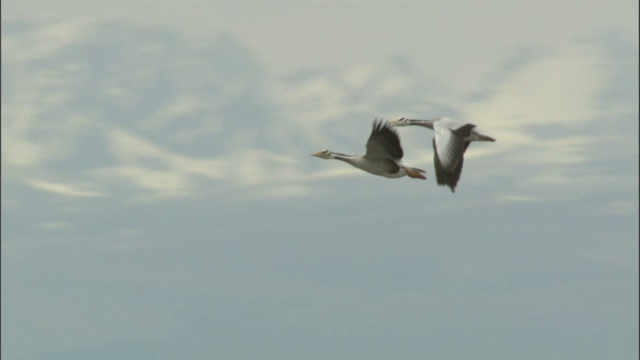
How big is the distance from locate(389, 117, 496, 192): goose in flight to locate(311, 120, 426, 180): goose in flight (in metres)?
1.53

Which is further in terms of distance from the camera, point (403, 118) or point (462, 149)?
point (403, 118)

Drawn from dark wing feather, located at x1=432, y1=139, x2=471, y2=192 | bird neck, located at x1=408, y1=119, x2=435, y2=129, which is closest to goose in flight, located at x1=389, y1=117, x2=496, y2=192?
dark wing feather, located at x1=432, y1=139, x2=471, y2=192

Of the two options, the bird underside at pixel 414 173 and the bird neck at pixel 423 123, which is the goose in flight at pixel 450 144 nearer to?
the bird neck at pixel 423 123

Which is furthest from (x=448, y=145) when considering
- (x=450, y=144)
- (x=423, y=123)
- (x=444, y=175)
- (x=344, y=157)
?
(x=344, y=157)

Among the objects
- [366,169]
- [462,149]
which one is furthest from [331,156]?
[462,149]

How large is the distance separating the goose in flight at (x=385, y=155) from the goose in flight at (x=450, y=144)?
5.02ft

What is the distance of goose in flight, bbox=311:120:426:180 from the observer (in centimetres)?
4712

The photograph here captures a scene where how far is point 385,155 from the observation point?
156ft

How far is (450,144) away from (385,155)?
302cm

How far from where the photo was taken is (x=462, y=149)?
45656 mm

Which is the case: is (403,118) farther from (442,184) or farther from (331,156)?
(442,184)

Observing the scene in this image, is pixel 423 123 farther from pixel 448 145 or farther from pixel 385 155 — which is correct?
pixel 448 145

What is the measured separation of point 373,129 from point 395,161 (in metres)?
1.36

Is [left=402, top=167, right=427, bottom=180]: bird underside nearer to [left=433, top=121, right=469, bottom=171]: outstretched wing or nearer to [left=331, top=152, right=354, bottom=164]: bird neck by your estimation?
[left=433, top=121, right=469, bottom=171]: outstretched wing
